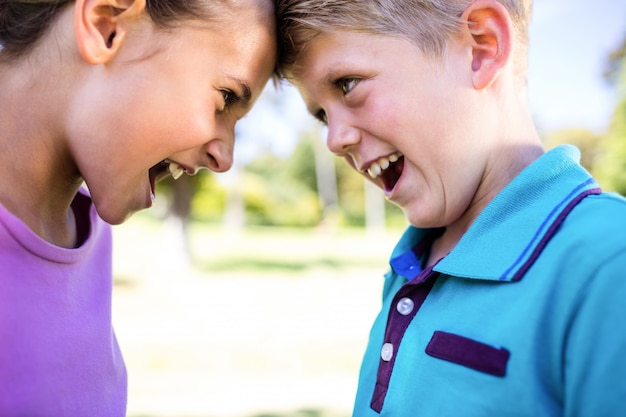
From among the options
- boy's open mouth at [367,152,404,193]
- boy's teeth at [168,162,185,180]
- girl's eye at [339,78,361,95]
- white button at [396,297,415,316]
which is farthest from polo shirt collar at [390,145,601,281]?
boy's teeth at [168,162,185,180]

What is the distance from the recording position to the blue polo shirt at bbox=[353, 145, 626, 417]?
118cm

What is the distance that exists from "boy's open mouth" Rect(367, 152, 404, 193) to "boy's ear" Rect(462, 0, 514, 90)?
1.08 feet

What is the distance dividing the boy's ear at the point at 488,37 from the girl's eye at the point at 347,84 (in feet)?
1.11

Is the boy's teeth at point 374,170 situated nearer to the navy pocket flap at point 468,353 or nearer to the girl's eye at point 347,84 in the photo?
the girl's eye at point 347,84

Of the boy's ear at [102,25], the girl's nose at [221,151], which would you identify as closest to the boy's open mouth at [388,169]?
the girl's nose at [221,151]

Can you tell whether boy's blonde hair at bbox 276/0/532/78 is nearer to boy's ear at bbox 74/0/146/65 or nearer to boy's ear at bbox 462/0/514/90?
boy's ear at bbox 462/0/514/90

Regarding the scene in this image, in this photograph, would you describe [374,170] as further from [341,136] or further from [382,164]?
[341,136]

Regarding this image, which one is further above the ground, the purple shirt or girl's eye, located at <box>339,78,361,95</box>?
girl's eye, located at <box>339,78,361,95</box>

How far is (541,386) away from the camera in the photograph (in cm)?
124

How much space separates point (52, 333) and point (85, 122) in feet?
1.78

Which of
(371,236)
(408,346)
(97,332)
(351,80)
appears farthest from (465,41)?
(371,236)

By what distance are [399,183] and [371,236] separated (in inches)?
1183

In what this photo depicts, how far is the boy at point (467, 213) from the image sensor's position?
1.23 metres

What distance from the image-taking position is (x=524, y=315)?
1.29 metres
